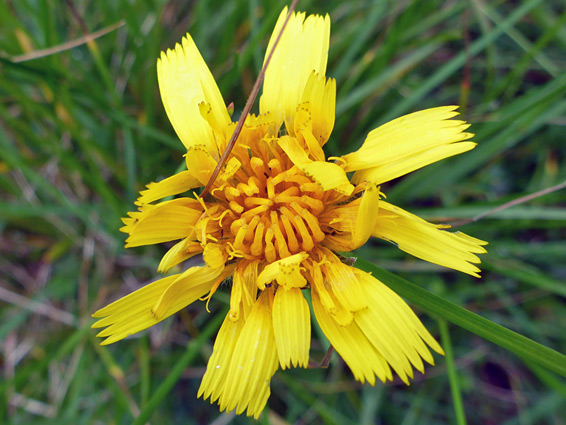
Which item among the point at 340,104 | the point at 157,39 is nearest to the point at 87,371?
the point at 157,39

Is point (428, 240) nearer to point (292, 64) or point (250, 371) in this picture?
point (250, 371)

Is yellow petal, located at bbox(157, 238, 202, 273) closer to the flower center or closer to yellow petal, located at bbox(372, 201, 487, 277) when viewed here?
the flower center

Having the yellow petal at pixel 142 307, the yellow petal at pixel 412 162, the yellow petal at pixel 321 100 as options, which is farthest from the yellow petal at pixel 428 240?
the yellow petal at pixel 142 307

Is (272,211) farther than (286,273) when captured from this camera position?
Yes

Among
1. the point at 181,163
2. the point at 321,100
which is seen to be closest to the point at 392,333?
the point at 321,100

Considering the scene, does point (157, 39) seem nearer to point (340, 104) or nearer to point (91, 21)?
point (91, 21)

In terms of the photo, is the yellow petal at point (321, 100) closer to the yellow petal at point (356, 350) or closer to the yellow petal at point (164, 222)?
the yellow petal at point (164, 222)

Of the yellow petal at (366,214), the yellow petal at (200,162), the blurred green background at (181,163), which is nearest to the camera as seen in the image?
the yellow petal at (366,214)

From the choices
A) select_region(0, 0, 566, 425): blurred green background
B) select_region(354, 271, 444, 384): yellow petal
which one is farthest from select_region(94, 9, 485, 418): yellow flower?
select_region(0, 0, 566, 425): blurred green background
